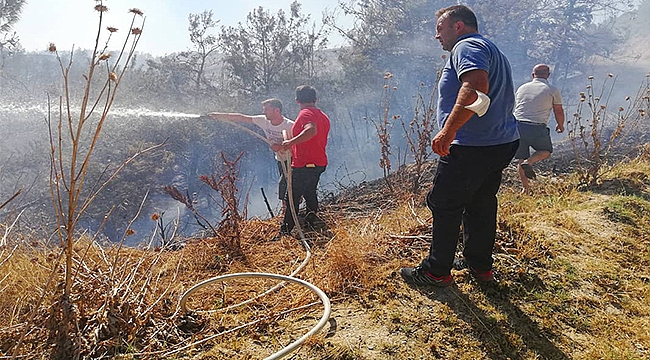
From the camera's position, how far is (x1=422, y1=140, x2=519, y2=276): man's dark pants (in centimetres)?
229

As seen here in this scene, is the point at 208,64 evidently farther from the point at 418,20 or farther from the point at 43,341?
the point at 43,341

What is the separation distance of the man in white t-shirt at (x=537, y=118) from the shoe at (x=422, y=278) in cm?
327

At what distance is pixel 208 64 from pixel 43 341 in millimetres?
18405

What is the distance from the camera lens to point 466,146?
2281 millimetres

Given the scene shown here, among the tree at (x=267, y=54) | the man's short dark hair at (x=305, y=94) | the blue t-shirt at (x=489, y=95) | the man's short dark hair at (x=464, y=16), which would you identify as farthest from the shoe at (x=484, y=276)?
the tree at (x=267, y=54)

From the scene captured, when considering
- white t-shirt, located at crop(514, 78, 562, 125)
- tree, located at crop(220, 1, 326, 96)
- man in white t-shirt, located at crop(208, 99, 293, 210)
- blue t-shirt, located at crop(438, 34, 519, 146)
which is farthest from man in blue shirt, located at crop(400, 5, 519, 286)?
tree, located at crop(220, 1, 326, 96)

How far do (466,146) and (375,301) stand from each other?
1082mm

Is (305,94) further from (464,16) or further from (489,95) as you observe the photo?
(489,95)

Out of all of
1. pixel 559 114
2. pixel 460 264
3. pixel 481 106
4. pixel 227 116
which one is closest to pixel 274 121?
pixel 227 116

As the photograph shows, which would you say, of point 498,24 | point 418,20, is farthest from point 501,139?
point 498,24

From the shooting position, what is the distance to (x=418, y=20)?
63.9 feet

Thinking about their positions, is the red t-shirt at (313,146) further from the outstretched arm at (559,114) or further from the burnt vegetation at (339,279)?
the outstretched arm at (559,114)

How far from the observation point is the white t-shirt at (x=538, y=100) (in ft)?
16.8

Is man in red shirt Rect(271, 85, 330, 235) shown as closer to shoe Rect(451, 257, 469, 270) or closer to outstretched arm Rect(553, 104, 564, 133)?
shoe Rect(451, 257, 469, 270)
